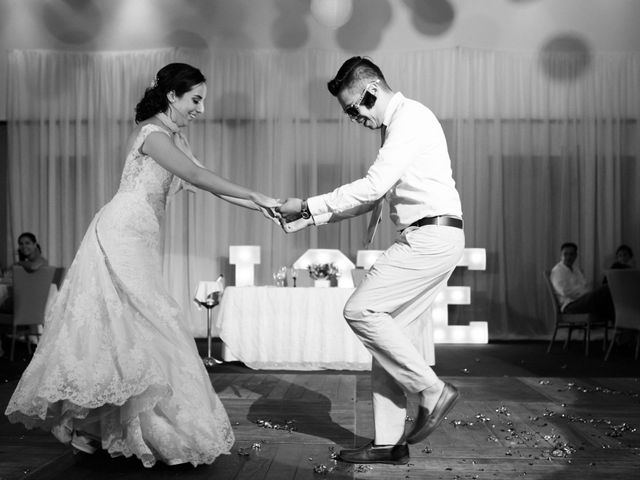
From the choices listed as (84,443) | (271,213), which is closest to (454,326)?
(271,213)

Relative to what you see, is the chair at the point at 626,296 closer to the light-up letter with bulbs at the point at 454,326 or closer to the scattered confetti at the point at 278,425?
the light-up letter with bulbs at the point at 454,326

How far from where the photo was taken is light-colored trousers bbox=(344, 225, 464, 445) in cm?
321

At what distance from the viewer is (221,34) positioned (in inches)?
434

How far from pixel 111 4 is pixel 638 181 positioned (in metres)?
7.31

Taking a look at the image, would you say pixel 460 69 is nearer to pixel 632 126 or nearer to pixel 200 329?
pixel 632 126

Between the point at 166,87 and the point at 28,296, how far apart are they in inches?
192

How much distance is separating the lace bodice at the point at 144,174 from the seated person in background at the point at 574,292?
605cm

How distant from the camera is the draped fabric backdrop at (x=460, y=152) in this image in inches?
425

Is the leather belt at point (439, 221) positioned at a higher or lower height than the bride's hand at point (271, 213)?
lower

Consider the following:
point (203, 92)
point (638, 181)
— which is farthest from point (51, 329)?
point (638, 181)

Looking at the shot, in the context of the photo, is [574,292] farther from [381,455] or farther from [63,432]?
[63,432]

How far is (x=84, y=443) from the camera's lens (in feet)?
11.1

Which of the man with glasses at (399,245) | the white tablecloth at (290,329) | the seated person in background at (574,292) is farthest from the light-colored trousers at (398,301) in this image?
the seated person in background at (574,292)

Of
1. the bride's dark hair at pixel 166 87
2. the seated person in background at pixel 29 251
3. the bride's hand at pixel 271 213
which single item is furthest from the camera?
the seated person in background at pixel 29 251
